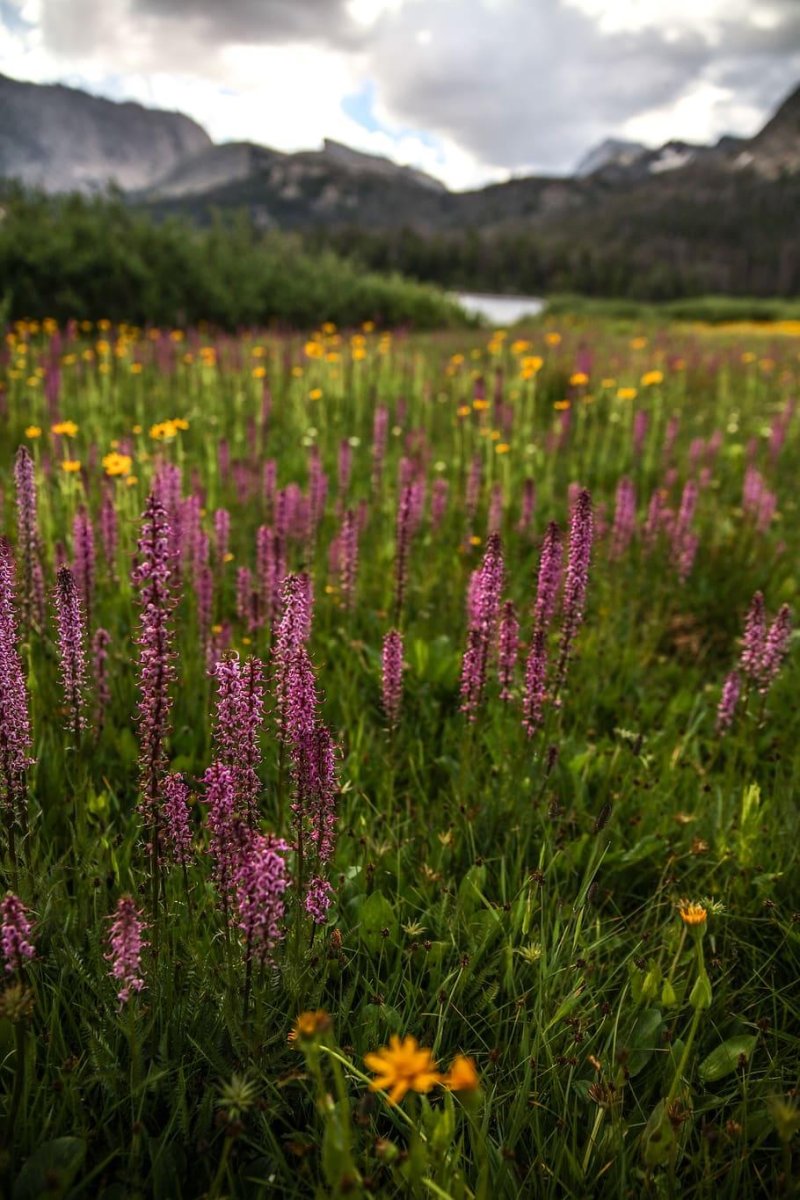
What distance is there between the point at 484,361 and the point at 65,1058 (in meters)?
12.9

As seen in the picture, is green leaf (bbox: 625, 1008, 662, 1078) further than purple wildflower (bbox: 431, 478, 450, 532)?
No

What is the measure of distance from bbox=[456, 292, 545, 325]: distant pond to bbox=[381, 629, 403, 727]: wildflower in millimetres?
25431

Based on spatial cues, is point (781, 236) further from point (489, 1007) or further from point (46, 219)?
point (489, 1007)

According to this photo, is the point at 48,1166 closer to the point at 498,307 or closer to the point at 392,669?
the point at 392,669

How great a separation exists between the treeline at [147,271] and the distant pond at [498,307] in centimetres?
870

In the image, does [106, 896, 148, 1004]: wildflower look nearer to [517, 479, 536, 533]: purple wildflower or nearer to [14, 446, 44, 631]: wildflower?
[14, 446, 44, 631]: wildflower

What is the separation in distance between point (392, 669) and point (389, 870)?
62 cm

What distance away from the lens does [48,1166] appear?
4.38 feet

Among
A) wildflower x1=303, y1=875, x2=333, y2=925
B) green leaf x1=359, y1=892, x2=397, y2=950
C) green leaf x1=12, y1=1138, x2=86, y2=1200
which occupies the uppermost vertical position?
wildflower x1=303, y1=875, x2=333, y2=925

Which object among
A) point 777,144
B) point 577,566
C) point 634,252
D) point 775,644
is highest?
point 777,144

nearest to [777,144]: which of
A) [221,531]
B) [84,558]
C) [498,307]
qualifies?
[498,307]

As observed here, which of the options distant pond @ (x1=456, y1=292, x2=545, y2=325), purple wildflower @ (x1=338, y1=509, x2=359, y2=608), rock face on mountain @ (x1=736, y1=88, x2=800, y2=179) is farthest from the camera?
rock face on mountain @ (x1=736, y1=88, x2=800, y2=179)

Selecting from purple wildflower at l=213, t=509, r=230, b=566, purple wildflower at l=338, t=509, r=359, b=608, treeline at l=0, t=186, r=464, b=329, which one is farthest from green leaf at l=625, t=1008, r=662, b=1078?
treeline at l=0, t=186, r=464, b=329

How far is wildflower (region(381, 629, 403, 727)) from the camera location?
2.31 meters
